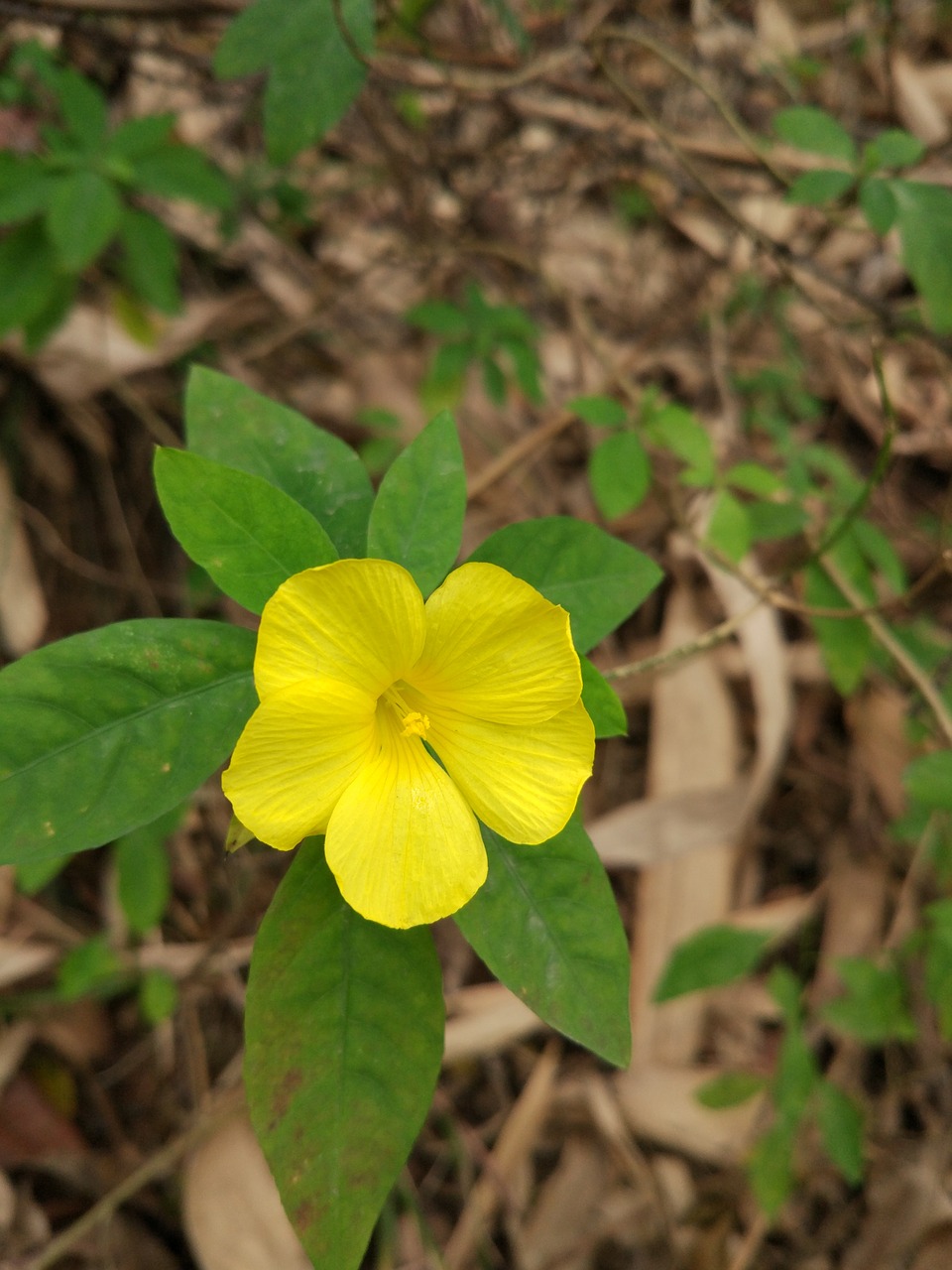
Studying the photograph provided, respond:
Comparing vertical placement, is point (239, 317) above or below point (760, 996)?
above

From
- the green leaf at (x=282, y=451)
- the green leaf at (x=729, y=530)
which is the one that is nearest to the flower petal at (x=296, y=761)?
the green leaf at (x=282, y=451)

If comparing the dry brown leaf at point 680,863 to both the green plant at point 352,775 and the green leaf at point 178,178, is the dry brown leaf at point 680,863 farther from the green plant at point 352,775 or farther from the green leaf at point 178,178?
the green leaf at point 178,178

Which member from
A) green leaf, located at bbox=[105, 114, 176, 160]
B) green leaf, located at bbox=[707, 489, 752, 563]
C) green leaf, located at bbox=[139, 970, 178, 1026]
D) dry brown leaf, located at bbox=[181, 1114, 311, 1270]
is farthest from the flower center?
green leaf, located at bbox=[105, 114, 176, 160]

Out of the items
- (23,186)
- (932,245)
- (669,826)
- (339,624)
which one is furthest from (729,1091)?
(23,186)

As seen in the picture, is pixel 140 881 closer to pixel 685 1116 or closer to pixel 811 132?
pixel 685 1116

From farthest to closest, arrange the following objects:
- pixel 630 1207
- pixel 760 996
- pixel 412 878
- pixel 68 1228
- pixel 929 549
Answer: pixel 929 549
pixel 760 996
pixel 630 1207
pixel 68 1228
pixel 412 878


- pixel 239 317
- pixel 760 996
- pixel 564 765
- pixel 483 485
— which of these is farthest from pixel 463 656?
pixel 239 317

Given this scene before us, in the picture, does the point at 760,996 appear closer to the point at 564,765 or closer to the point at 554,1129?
the point at 554,1129
